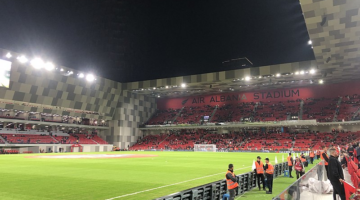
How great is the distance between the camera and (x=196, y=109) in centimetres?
6938

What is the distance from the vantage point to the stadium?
1297 inches

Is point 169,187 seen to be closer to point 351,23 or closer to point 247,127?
point 351,23

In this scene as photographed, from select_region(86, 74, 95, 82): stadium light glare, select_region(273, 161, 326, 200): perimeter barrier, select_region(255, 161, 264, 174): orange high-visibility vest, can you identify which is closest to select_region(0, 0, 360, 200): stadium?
select_region(86, 74, 95, 82): stadium light glare

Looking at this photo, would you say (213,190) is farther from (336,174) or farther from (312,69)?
(312,69)

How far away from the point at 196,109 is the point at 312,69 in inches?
1243

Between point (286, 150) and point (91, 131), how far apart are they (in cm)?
4309

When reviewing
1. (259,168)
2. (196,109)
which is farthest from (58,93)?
(259,168)

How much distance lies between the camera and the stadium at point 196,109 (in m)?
32.9

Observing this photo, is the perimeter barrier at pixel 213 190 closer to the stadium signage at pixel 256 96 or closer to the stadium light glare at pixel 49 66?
the stadium light glare at pixel 49 66

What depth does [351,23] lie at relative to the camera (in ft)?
85.4

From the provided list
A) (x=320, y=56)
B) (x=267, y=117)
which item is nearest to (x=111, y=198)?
(x=320, y=56)

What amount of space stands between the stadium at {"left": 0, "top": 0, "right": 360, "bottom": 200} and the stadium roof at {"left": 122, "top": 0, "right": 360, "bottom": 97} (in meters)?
0.16

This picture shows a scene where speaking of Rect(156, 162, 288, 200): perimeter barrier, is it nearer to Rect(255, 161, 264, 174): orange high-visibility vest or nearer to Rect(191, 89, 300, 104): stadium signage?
Rect(255, 161, 264, 174): orange high-visibility vest

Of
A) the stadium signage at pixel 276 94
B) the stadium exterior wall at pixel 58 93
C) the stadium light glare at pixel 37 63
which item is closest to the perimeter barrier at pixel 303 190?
the stadium light glare at pixel 37 63
